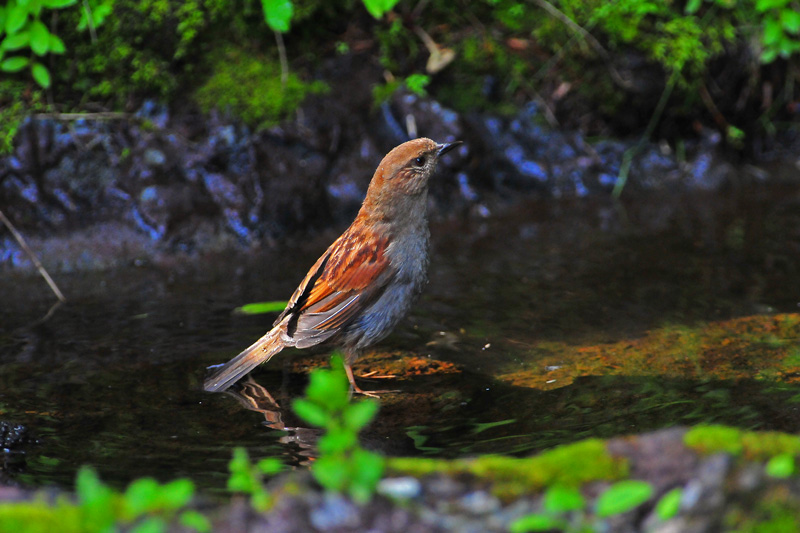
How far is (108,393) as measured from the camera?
165 inches

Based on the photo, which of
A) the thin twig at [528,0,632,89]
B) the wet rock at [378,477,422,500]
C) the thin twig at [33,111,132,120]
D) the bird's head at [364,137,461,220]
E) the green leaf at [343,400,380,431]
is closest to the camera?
the green leaf at [343,400,380,431]

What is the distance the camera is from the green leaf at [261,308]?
522 cm

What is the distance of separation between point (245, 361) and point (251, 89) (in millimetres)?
3222

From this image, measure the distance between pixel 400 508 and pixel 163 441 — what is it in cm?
174

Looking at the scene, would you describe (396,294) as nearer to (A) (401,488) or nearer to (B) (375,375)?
(B) (375,375)

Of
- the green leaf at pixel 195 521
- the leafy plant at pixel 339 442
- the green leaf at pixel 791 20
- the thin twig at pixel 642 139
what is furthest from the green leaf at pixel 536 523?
the green leaf at pixel 791 20

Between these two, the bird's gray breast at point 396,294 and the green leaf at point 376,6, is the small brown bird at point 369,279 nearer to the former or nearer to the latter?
the bird's gray breast at point 396,294

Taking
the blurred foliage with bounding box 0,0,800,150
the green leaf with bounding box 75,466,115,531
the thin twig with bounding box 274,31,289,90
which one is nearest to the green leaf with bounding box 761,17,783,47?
the blurred foliage with bounding box 0,0,800,150

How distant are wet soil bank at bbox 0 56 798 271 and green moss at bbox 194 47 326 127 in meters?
0.11

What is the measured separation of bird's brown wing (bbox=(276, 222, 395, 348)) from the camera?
14.8ft

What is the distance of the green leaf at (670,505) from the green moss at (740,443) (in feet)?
0.61

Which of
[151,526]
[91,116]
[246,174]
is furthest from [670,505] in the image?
[91,116]

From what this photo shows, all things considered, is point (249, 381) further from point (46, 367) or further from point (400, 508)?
point (400, 508)

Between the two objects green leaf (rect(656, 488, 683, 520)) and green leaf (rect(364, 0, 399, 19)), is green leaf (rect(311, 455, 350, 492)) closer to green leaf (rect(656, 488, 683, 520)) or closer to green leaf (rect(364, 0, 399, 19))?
green leaf (rect(656, 488, 683, 520))
